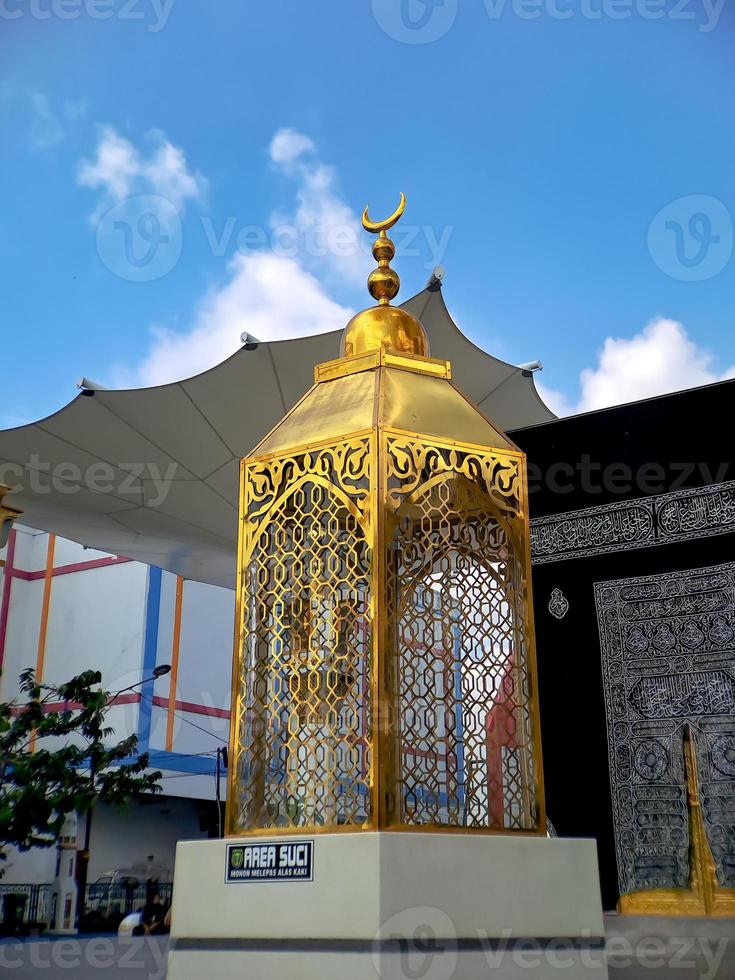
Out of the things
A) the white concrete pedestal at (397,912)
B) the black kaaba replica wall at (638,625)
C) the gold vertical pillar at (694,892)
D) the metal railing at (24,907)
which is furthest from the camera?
the metal railing at (24,907)

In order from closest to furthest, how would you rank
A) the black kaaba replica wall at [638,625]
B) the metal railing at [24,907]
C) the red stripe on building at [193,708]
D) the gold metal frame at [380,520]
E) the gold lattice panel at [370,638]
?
1. the gold metal frame at [380,520]
2. the gold lattice panel at [370,638]
3. the black kaaba replica wall at [638,625]
4. the metal railing at [24,907]
5. the red stripe on building at [193,708]

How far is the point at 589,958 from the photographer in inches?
64.8

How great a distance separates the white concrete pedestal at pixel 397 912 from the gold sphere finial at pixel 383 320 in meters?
1.08

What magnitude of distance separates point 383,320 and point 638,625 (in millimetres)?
2166

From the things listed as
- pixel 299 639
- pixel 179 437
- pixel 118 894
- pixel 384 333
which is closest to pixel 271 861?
pixel 299 639

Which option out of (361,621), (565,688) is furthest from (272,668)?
(565,688)

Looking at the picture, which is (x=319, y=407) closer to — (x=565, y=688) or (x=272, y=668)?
(x=272, y=668)

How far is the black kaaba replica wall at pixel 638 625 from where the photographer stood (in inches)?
142

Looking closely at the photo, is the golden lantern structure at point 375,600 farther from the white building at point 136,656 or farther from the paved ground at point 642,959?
the white building at point 136,656

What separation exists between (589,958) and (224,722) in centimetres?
958

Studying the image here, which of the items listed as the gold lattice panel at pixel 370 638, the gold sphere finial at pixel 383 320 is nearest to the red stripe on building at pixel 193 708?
the gold lattice panel at pixel 370 638

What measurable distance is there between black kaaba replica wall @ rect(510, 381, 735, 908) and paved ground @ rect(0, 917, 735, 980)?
222 millimetres

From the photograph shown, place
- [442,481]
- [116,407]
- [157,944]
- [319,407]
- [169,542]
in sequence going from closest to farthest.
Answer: [442,481] → [319,407] → [157,944] → [116,407] → [169,542]

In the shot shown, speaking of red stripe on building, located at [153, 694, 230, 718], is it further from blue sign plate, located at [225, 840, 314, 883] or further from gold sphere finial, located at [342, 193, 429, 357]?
blue sign plate, located at [225, 840, 314, 883]
